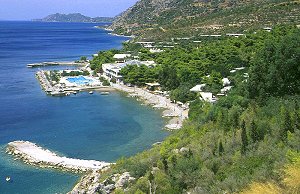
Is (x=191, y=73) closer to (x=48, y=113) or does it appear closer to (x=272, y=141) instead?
(x=48, y=113)

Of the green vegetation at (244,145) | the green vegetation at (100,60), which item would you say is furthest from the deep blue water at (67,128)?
the green vegetation at (100,60)

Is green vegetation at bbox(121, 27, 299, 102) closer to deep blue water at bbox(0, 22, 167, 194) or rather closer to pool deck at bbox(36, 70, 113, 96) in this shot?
pool deck at bbox(36, 70, 113, 96)

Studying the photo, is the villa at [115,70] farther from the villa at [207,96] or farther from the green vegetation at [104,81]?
the villa at [207,96]

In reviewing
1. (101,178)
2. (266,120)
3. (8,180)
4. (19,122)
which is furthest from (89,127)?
(266,120)

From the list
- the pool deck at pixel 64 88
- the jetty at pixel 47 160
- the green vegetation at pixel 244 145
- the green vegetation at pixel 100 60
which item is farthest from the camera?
the green vegetation at pixel 100 60

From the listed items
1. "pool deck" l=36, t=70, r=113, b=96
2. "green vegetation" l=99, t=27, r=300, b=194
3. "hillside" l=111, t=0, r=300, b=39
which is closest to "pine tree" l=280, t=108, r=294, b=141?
"green vegetation" l=99, t=27, r=300, b=194

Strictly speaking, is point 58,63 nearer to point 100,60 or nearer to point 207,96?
point 100,60
